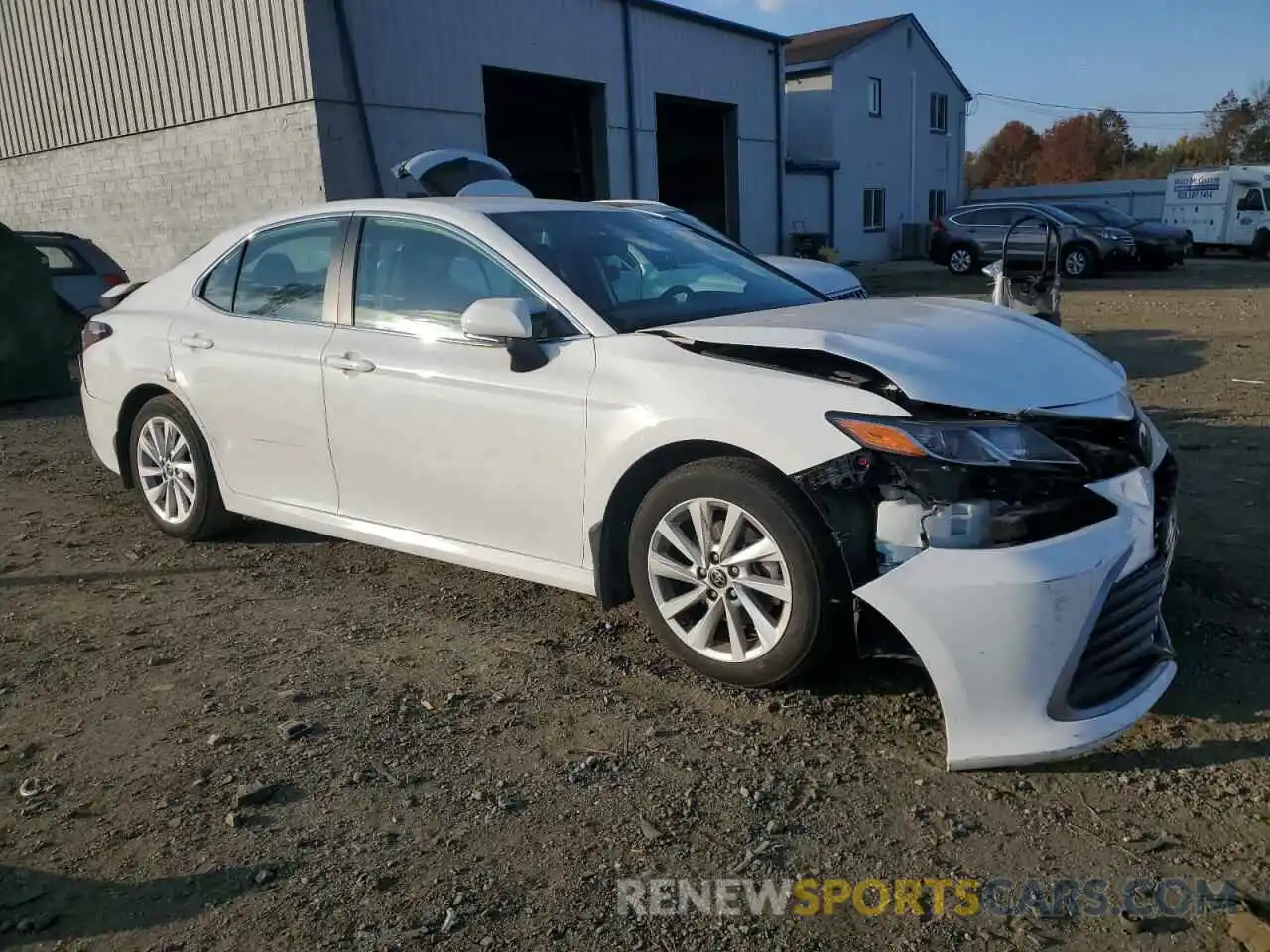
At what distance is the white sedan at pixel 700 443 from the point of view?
111 inches

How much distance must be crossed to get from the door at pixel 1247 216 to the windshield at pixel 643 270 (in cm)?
2758

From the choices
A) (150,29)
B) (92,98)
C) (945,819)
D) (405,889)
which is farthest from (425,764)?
(92,98)

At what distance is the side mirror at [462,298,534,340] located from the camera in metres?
3.50

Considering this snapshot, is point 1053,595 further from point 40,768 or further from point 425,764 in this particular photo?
point 40,768

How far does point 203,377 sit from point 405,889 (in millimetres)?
3062

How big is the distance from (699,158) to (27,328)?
1878 cm

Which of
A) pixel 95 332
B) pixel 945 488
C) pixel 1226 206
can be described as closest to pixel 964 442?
pixel 945 488

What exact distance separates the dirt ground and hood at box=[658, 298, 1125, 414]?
101 centimetres

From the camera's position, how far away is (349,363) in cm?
414

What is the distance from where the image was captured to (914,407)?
297cm

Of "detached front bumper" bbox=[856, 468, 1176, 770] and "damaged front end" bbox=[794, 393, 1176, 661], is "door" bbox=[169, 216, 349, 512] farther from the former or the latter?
"detached front bumper" bbox=[856, 468, 1176, 770]

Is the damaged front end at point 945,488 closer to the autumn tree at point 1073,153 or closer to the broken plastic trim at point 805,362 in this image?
the broken plastic trim at point 805,362

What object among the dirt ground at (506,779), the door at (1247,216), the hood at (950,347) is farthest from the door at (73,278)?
the door at (1247,216)

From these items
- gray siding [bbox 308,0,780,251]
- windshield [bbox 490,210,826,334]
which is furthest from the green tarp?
windshield [bbox 490,210,826,334]
